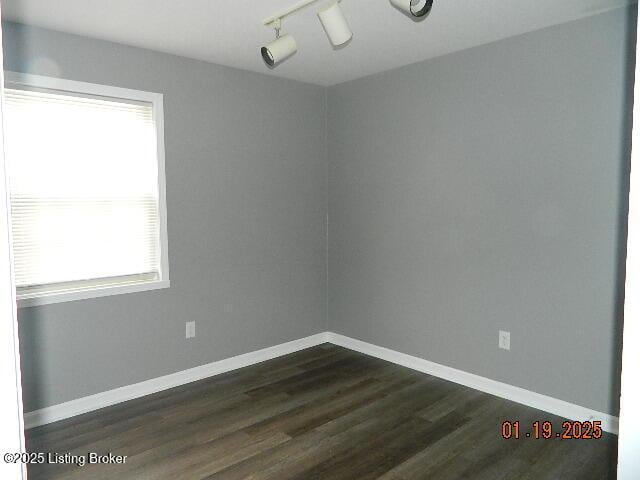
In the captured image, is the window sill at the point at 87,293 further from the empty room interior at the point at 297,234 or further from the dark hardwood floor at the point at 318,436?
the dark hardwood floor at the point at 318,436

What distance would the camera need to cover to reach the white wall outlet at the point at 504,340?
10.5ft

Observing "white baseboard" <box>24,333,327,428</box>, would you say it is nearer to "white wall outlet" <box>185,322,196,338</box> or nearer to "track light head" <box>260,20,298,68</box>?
"white wall outlet" <box>185,322,196,338</box>

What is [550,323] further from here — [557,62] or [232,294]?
[232,294]

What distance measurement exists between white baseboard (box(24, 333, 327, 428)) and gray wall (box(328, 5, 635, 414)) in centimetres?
71

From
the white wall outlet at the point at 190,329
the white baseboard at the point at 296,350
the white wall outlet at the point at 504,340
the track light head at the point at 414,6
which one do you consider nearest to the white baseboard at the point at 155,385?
the white baseboard at the point at 296,350

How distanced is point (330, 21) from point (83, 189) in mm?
1883

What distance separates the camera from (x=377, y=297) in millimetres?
4043

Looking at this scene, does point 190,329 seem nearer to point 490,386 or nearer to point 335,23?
point 490,386

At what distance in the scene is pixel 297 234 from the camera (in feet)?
13.7

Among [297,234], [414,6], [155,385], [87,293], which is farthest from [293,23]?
[155,385]

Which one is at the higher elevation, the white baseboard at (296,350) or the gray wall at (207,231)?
the gray wall at (207,231)

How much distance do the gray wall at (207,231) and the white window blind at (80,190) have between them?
0.46ft

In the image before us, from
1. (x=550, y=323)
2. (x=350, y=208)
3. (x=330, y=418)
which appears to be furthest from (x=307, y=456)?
(x=350, y=208)

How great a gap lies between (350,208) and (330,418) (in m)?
1.90
